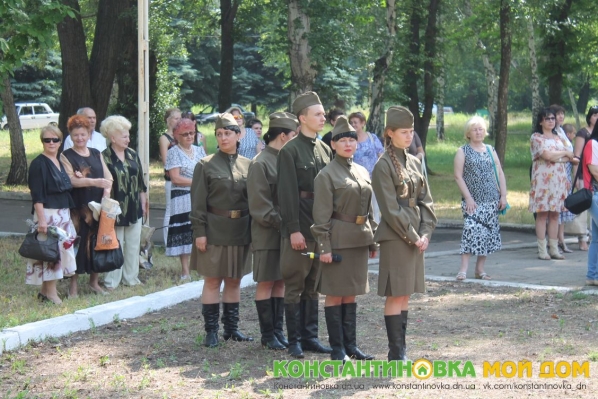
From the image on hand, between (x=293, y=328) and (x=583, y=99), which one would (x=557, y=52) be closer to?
(x=293, y=328)

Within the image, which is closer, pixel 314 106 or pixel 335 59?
pixel 314 106

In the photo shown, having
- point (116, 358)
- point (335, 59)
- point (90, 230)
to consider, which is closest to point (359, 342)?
point (116, 358)

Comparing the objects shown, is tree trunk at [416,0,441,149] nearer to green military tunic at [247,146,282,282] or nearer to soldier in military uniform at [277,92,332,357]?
green military tunic at [247,146,282,282]

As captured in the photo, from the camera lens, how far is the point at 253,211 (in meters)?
7.16

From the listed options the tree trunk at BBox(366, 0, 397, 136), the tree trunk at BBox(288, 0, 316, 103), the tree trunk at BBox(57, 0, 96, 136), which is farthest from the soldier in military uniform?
the tree trunk at BBox(366, 0, 397, 136)

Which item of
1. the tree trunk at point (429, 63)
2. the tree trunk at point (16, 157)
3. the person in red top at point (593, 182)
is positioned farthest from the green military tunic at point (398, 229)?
the tree trunk at point (429, 63)

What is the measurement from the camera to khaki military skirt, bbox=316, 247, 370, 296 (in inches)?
262

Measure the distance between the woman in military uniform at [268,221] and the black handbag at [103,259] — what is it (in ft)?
A: 8.55

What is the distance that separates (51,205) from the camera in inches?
353

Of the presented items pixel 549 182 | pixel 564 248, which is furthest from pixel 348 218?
pixel 564 248

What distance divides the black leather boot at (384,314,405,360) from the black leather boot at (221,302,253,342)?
4.84 ft

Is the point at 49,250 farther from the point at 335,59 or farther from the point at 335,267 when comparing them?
the point at 335,59

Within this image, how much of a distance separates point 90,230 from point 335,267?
3713 millimetres

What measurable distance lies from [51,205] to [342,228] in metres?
3.61
